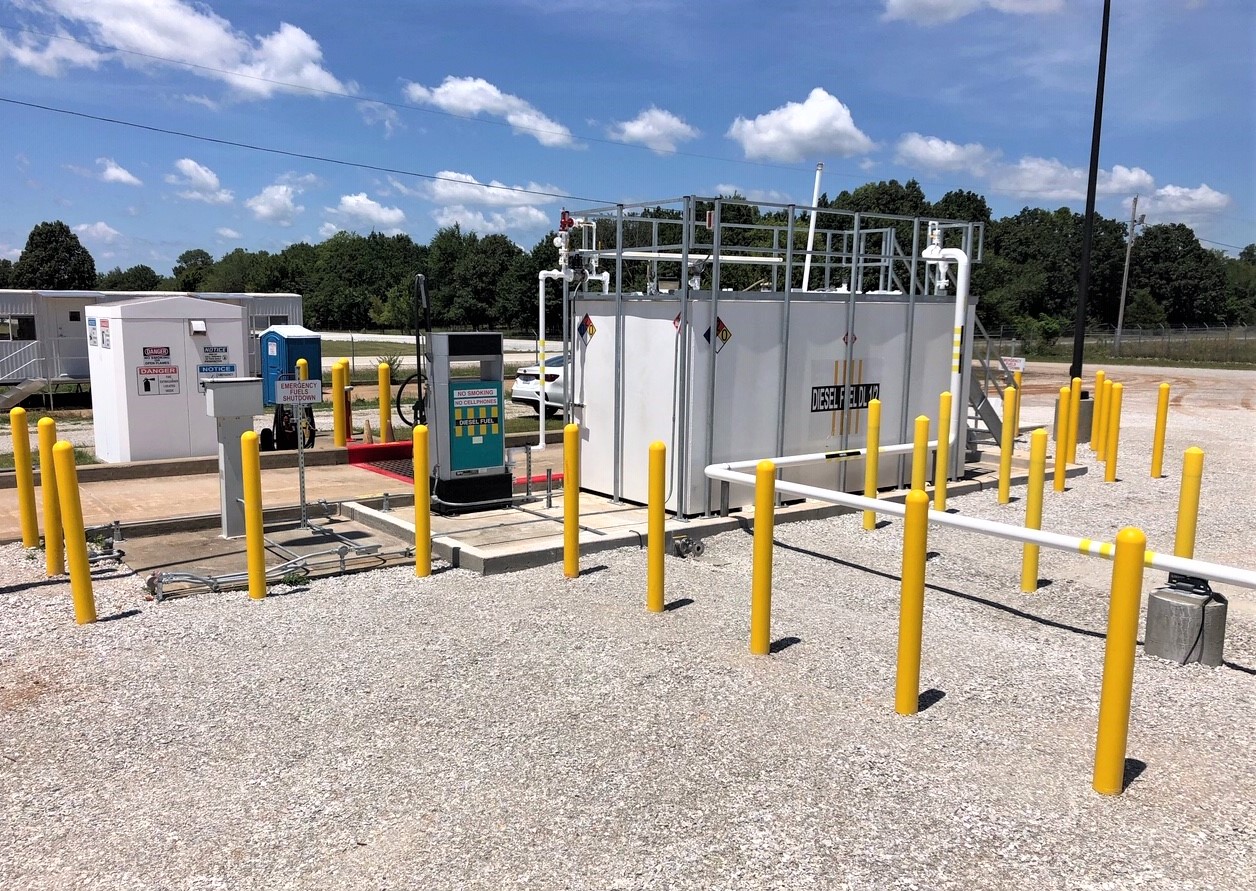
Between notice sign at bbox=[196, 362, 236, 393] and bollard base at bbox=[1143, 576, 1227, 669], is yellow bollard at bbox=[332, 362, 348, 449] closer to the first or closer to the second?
notice sign at bbox=[196, 362, 236, 393]

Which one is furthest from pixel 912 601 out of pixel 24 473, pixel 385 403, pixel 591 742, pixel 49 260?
pixel 49 260

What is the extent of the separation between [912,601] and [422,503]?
3818 mm

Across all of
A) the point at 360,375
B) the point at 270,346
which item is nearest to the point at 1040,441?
the point at 270,346

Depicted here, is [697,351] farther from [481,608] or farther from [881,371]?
[481,608]

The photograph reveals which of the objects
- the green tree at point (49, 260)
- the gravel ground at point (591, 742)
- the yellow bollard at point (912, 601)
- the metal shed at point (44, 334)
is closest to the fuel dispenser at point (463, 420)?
the gravel ground at point (591, 742)

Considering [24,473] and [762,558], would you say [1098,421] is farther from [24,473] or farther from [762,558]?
[24,473]

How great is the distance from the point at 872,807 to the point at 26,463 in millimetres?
7210

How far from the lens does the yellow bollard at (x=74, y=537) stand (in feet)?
21.3

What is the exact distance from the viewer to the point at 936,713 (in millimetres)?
5328

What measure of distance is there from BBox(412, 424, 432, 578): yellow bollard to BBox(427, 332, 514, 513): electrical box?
6.09ft

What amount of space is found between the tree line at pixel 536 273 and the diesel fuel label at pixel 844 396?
50372 mm

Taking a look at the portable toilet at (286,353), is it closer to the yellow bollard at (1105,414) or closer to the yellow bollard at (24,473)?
the yellow bollard at (24,473)

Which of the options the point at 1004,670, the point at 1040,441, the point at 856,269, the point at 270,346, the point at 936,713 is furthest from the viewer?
the point at 270,346

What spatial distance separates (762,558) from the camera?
19.9 ft
